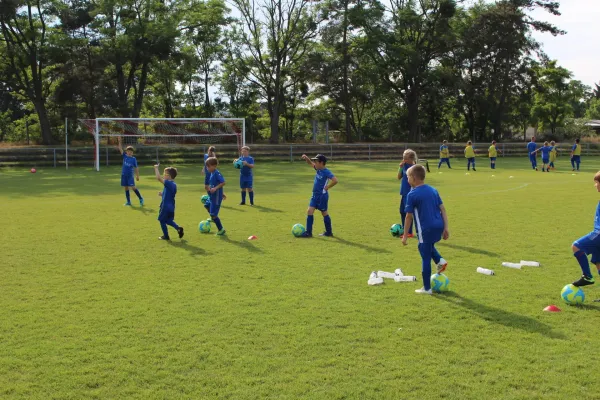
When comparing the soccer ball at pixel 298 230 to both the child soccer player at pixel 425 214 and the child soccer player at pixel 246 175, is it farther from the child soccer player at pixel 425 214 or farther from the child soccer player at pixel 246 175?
the child soccer player at pixel 246 175

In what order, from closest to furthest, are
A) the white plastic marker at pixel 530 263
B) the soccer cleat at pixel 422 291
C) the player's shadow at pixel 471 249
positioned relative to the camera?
the soccer cleat at pixel 422 291 → the white plastic marker at pixel 530 263 → the player's shadow at pixel 471 249

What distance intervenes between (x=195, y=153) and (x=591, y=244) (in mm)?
36156

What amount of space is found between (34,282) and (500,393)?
272 inches

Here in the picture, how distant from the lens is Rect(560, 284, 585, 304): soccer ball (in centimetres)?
738

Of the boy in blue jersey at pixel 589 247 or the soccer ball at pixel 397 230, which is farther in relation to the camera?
the soccer ball at pixel 397 230

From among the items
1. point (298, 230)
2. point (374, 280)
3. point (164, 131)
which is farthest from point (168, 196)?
point (164, 131)

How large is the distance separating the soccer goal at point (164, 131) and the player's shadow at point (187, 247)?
2475cm

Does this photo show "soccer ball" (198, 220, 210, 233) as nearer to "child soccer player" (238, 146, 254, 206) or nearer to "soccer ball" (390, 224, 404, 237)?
"soccer ball" (390, 224, 404, 237)

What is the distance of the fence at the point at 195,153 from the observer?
125 feet

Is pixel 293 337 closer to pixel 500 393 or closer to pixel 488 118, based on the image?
pixel 500 393

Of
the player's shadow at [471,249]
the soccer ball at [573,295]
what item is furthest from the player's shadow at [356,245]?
the soccer ball at [573,295]

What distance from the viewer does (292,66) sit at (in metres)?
53.0

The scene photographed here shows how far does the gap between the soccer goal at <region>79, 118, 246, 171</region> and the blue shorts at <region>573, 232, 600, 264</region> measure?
29961 millimetres

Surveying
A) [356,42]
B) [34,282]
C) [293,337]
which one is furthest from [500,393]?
[356,42]
